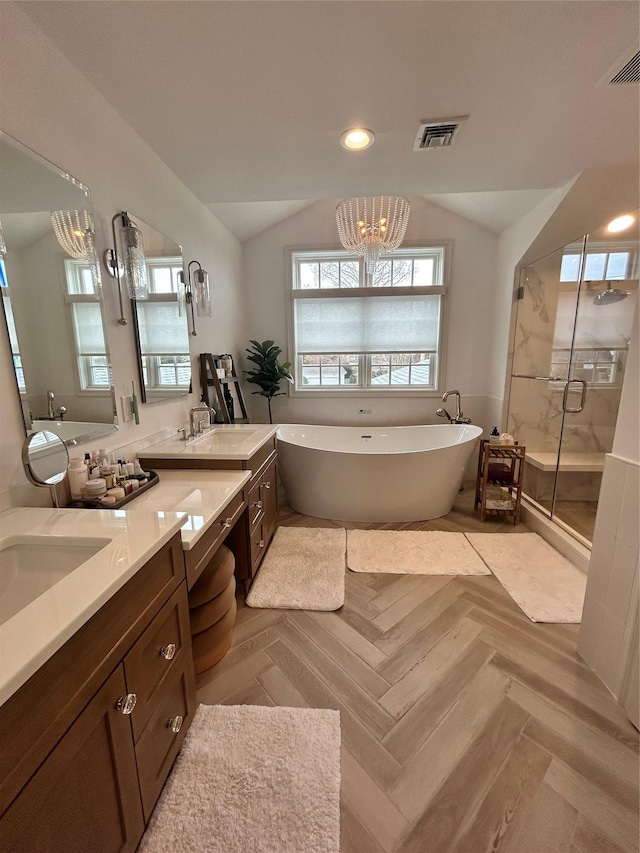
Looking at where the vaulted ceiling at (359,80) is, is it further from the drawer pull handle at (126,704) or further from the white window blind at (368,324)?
the drawer pull handle at (126,704)

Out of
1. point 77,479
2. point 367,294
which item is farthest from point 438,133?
point 77,479

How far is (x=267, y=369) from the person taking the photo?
3.65 metres

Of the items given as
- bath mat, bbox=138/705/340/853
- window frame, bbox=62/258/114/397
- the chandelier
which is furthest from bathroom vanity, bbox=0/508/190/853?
the chandelier

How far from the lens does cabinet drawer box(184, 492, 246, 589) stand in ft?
3.89

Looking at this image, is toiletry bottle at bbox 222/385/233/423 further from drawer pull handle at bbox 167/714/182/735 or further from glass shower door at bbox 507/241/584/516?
glass shower door at bbox 507/241/584/516

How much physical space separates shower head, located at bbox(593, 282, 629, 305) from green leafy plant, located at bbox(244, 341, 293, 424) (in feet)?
9.26

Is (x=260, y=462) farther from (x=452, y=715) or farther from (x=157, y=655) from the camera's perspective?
(x=452, y=715)

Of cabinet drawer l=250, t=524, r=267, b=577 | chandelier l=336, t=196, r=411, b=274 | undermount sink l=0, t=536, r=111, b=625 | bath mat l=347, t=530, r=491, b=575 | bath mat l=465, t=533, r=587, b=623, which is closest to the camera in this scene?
undermount sink l=0, t=536, r=111, b=625

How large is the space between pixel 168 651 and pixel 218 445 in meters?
1.25

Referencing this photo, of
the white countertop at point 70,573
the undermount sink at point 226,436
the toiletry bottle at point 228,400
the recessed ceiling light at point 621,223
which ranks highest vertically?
the recessed ceiling light at point 621,223

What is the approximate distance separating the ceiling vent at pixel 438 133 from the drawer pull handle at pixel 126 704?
8.16 ft

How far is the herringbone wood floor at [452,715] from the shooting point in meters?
1.05

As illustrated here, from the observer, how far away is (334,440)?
3.71 m

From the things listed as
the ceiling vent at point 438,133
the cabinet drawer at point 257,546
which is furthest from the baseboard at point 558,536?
the ceiling vent at point 438,133
